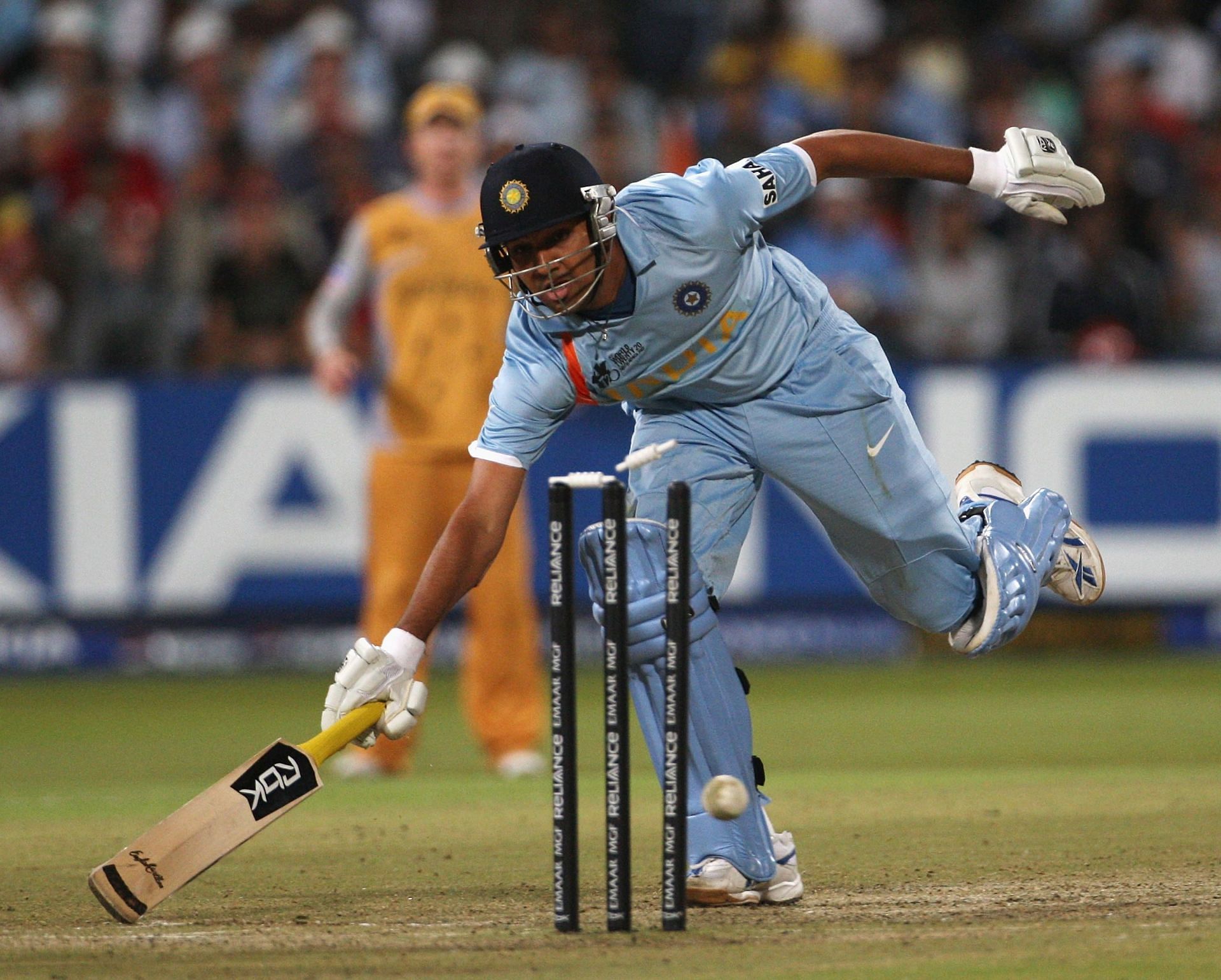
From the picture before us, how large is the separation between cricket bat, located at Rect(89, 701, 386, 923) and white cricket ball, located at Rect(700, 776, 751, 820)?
0.77 m

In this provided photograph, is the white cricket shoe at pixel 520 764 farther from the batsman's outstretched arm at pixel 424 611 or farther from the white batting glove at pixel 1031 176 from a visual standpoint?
the white batting glove at pixel 1031 176

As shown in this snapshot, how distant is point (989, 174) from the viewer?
4.89 meters

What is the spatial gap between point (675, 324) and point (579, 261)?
13.3 inches

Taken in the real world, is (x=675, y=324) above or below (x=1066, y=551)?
above

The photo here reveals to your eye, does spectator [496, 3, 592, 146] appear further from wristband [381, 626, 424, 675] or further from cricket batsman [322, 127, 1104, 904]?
wristband [381, 626, 424, 675]

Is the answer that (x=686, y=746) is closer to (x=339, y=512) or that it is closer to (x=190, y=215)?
(x=339, y=512)

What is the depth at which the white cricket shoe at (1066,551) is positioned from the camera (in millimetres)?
5512

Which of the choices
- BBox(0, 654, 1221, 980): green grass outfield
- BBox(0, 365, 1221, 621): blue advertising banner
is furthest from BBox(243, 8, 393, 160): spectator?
BBox(0, 654, 1221, 980): green grass outfield

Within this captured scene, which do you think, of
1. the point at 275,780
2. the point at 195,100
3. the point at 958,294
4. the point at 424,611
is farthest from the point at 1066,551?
the point at 195,100

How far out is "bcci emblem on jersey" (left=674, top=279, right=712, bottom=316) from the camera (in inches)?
178

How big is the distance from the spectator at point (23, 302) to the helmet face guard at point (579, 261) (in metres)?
6.62

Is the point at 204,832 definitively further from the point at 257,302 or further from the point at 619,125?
the point at 619,125

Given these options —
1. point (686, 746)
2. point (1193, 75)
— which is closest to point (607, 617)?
point (686, 746)

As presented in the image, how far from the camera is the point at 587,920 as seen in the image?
14.3ft
